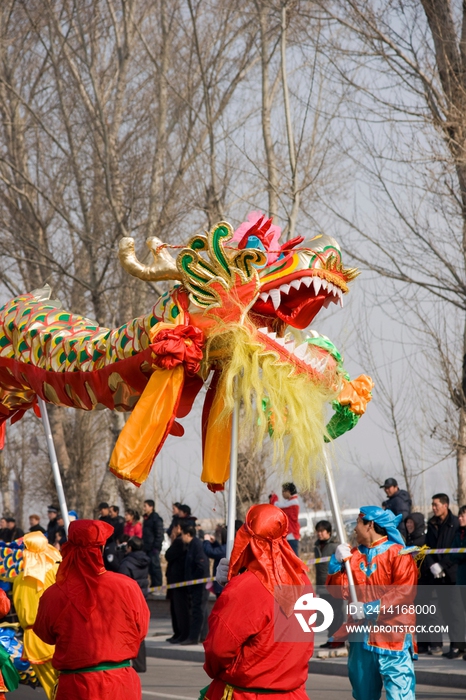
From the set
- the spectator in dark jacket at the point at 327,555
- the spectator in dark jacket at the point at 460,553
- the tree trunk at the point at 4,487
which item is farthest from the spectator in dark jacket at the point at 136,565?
the tree trunk at the point at 4,487

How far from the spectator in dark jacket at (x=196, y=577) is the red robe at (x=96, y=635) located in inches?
288

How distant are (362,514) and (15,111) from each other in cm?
1415

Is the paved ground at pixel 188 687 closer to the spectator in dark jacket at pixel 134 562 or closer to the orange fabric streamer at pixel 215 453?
the spectator in dark jacket at pixel 134 562

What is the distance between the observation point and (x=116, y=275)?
18.8 metres

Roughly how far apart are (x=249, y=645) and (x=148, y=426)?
134 centimetres

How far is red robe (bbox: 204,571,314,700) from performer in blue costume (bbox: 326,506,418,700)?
220 cm

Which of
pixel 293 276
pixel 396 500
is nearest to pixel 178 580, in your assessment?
pixel 396 500

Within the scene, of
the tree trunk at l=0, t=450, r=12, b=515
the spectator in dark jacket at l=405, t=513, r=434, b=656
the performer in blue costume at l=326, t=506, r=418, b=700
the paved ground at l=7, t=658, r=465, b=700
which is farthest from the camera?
the tree trunk at l=0, t=450, r=12, b=515

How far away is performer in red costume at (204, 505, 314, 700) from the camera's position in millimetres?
4293

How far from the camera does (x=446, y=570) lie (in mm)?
10859

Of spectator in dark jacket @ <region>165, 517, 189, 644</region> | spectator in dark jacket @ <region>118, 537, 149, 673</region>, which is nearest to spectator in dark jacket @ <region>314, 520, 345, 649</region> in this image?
spectator in dark jacket @ <region>165, 517, 189, 644</region>

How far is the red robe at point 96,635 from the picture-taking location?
17.9ft

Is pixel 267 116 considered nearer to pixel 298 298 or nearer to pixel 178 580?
pixel 178 580

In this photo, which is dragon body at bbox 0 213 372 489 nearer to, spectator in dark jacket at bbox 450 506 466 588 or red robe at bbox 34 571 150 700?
red robe at bbox 34 571 150 700
